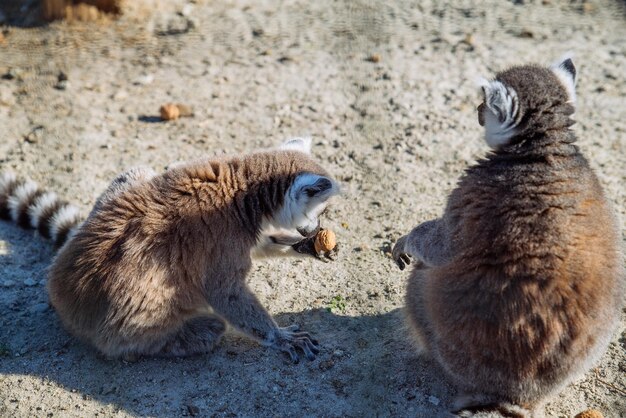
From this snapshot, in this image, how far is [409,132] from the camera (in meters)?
6.31

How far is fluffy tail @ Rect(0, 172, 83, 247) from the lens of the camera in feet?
16.6

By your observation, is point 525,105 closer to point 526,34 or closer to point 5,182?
point 5,182

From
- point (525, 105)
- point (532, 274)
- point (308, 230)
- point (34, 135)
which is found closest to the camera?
point (532, 274)

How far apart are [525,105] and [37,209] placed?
3622 millimetres

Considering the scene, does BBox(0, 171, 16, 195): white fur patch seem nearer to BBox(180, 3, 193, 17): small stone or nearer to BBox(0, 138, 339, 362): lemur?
BBox(0, 138, 339, 362): lemur

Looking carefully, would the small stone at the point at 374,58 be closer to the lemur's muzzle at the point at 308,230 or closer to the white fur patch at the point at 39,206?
the lemur's muzzle at the point at 308,230

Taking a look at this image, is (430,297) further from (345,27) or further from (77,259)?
(345,27)

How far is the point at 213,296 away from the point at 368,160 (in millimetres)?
2308

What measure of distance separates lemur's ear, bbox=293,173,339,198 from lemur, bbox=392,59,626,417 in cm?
80

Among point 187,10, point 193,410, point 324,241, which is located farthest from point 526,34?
point 193,410

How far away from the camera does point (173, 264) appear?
4.16 meters

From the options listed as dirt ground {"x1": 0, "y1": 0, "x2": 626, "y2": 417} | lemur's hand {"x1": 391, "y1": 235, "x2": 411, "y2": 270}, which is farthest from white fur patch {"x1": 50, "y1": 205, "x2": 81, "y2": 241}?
lemur's hand {"x1": 391, "y1": 235, "x2": 411, "y2": 270}

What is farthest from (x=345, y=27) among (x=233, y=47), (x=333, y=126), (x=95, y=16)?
(x=95, y=16)

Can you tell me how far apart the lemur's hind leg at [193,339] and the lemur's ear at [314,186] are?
41.6 inches
